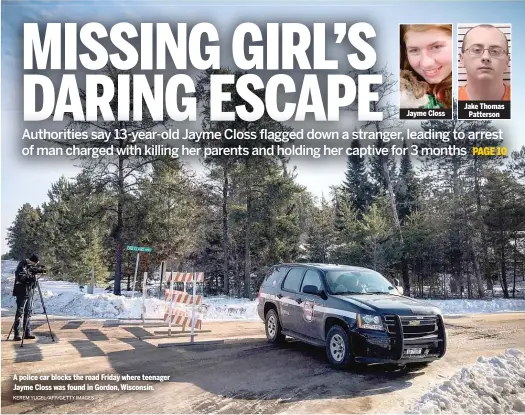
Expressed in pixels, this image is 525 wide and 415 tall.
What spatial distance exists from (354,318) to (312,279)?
1634mm

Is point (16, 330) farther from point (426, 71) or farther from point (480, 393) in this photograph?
point (426, 71)

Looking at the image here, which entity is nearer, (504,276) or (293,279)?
(293,279)

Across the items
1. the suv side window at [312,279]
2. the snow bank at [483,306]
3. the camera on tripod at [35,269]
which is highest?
the camera on tripod at [35,269]

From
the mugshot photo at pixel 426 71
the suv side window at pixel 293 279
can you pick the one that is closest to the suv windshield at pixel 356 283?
the suv side window at pixel 293 279

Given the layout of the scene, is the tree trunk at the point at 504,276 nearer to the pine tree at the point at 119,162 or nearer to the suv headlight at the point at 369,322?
the suv headlight at the point at 369,322

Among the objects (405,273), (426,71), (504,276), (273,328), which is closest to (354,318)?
(273,328)

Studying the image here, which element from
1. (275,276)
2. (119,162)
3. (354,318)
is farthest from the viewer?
(119,162)

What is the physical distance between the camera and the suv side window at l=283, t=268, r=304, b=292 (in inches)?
339

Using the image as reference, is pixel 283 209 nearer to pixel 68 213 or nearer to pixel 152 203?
pixel 152 203

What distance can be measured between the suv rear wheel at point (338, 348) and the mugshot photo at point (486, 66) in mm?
4514

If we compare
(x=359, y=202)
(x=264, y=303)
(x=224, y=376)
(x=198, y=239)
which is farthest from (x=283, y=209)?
(x=224, y=376)

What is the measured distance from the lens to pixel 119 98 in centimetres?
817

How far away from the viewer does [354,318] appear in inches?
266

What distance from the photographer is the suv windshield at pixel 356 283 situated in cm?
783
